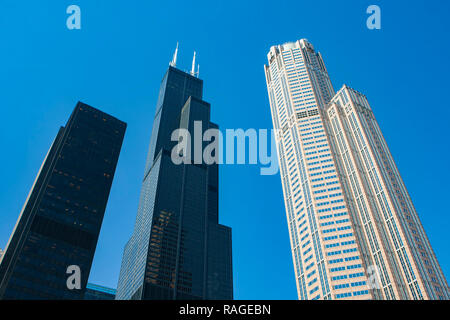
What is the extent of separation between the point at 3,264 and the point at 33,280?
27.9 metres

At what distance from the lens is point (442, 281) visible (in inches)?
6683
